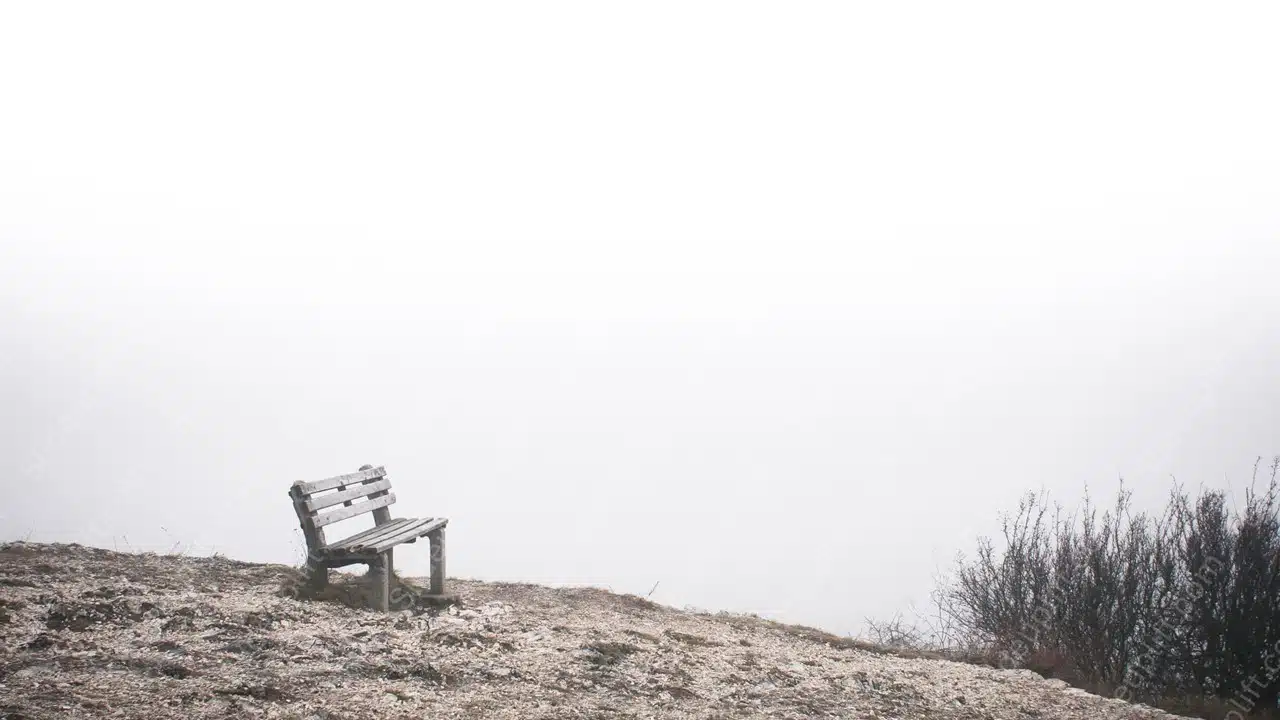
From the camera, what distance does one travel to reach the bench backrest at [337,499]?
607 cm

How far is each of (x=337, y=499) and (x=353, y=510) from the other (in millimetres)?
156

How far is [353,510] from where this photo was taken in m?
6.61

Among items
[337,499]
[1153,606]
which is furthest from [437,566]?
[1153,606]

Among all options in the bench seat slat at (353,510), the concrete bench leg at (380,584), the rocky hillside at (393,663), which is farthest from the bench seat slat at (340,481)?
the rocky hillside at (393,663)

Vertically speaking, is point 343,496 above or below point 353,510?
above

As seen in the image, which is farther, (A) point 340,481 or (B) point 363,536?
(A) point 340,481

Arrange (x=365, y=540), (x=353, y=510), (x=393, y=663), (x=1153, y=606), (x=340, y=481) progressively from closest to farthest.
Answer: (x=393, y=663), (x=365, y=540), (x=353, y=510), (x=340, y=481), (x=1153, y=606)

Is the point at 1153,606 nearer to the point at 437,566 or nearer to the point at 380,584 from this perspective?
the point at 437,566

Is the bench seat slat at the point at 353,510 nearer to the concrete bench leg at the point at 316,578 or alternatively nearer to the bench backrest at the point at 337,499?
the bench backrest at the point at 337,499

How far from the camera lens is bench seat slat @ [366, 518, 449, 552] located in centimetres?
610

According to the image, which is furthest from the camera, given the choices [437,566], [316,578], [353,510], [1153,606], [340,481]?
[1153,606]

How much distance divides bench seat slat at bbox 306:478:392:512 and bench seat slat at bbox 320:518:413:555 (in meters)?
0.30

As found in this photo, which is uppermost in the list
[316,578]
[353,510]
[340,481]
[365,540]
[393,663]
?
[340,481]

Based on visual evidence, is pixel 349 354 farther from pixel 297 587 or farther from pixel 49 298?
pixel 297 587
